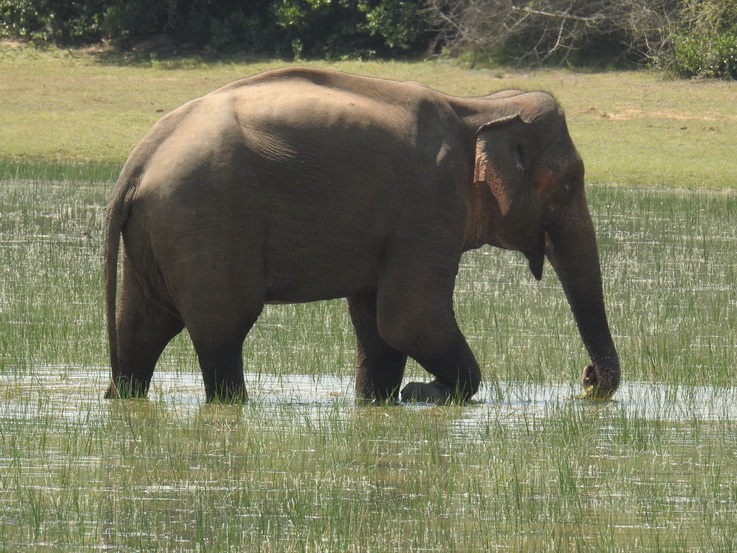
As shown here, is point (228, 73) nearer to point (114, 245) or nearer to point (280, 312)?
point (280, 312)

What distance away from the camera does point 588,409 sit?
28.5ft

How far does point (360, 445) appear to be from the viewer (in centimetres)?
740

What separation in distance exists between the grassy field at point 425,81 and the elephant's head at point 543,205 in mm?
16251

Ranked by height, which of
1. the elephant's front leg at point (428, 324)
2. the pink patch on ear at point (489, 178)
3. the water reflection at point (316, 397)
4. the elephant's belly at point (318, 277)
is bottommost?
the water reflection at point (316, 397)

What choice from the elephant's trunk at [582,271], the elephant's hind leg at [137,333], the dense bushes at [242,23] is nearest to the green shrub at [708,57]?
the dense bushes at [242,23]

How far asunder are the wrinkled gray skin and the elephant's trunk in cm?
1

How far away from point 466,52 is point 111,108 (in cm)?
910

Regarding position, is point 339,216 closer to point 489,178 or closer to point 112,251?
point 489,178

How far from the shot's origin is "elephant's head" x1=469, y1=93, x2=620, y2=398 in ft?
29.5

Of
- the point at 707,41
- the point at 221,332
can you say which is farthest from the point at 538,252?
the point at 707,41

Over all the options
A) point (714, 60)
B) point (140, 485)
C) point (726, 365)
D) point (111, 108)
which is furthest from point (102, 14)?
point (140, 485)

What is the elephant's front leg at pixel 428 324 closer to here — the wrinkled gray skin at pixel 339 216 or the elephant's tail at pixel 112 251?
the wrinkled gray skin at pixel 339 216

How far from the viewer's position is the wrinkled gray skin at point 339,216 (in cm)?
822

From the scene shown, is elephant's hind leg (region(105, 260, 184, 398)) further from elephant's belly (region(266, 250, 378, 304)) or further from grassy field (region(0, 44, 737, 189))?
grassy field (region(0, 44, 737, 189))
